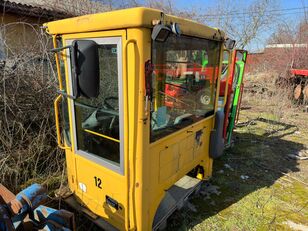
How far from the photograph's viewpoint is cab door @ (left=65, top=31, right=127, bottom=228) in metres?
1.68

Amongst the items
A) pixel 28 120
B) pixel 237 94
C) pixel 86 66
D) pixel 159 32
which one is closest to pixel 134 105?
pixel 86 66

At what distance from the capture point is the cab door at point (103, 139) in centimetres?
168

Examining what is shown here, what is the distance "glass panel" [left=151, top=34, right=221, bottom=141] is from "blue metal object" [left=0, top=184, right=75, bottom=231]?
0.97 meters

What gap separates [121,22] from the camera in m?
1.44

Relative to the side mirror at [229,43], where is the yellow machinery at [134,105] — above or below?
below

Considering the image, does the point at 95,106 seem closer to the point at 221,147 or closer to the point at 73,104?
the point at 73,104

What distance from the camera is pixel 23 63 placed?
3240 millimetres

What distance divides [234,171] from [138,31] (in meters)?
3.12

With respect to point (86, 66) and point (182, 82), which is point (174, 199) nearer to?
point (182, 82)

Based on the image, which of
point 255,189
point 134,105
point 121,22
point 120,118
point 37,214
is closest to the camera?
point 121,22

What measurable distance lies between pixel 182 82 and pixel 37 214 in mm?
1805

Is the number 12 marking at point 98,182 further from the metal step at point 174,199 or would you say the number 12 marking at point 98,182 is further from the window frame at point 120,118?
the metal step at point 174,199

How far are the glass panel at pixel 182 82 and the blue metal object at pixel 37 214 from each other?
3.18 feet

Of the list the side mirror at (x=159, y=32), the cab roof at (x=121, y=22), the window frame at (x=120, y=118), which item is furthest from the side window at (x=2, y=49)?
the side mirror at (x=159, y=32)
